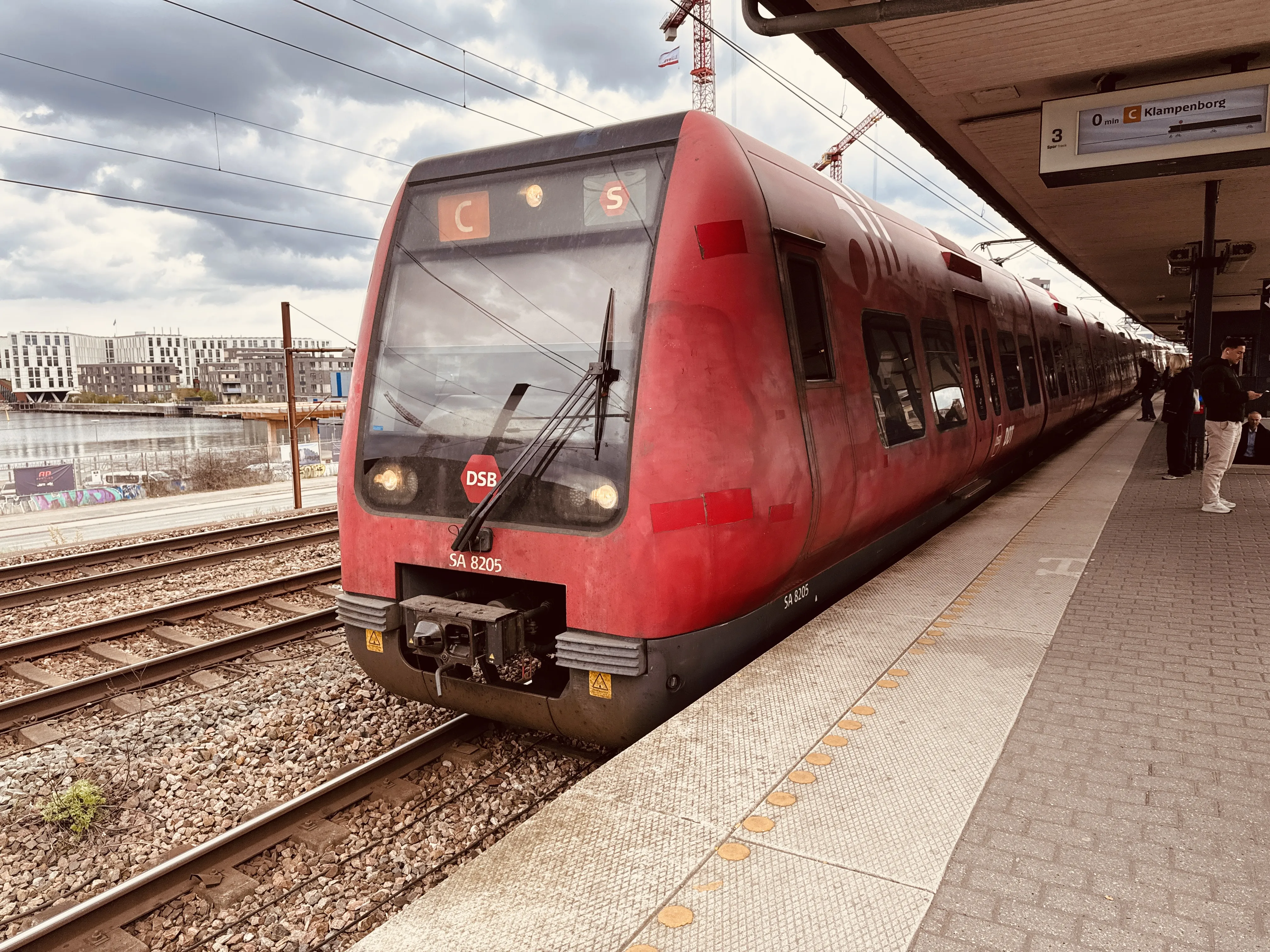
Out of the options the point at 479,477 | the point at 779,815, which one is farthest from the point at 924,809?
the point at 479,477

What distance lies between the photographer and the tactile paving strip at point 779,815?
2.26 m

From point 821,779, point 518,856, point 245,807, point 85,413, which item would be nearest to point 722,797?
point 821,779

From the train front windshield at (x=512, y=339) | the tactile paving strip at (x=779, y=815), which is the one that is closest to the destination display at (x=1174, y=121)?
the tactile paving strip at (x=779, y=815)

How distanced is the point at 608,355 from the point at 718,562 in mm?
1051

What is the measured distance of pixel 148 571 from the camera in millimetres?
9570

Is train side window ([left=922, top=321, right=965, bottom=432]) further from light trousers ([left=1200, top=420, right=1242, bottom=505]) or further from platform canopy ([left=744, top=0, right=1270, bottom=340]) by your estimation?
light trousers ([left=1200, top=420, right=1242, bottom=505])

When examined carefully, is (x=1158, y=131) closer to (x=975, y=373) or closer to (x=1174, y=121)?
(x=1174, y=121)

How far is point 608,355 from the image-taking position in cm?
378

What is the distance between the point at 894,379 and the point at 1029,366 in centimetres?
615

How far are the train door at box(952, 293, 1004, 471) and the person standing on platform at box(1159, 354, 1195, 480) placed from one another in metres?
4.18

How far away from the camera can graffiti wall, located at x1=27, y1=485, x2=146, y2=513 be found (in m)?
19.5

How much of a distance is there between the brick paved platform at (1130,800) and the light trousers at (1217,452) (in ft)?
12.0

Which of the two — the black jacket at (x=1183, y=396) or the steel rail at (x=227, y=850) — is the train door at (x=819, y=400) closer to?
the steel rail at (x=227, y=850)

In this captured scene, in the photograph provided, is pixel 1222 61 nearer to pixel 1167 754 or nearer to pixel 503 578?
pixel 1167 754
